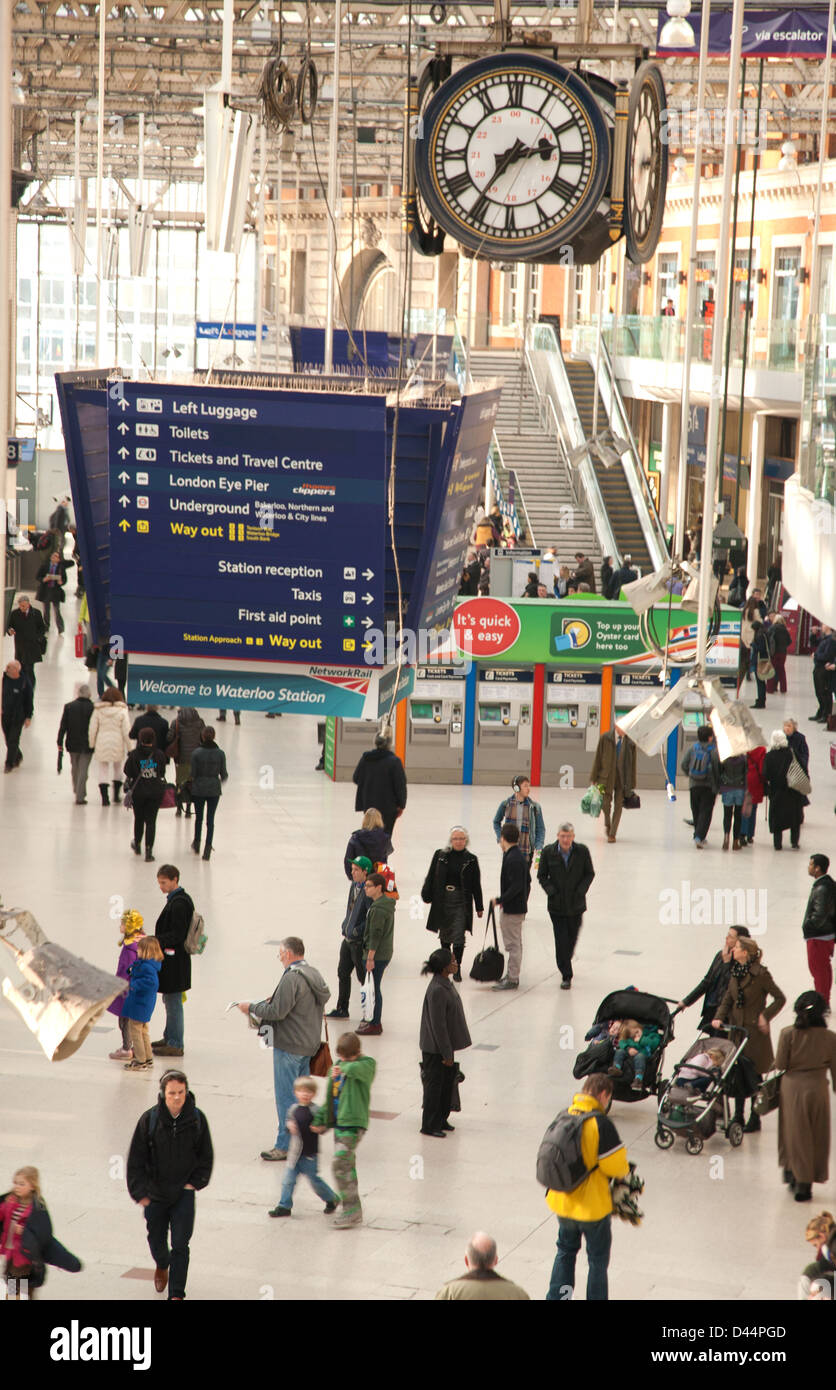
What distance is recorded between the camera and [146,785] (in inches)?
647

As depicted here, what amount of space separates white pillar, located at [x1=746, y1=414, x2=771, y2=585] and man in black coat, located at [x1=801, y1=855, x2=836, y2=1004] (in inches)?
956

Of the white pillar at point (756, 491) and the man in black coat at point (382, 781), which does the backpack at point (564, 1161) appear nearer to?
the man in black coat at point (382, 781)

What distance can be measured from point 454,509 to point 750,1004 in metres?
3.55

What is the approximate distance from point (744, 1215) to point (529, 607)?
38.1 ft

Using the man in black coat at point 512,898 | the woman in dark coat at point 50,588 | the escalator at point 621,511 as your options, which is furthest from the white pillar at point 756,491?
the man in black coat at point 512,898

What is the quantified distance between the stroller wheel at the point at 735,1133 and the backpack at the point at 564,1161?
275 cm

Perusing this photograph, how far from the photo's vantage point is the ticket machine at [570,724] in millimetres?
20625

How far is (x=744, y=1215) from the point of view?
956 centimetres

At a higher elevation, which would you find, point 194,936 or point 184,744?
point 194,936

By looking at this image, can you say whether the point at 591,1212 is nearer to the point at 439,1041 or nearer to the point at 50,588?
the point at 439,1041

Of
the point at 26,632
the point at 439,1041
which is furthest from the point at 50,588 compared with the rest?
the point at 439,1041

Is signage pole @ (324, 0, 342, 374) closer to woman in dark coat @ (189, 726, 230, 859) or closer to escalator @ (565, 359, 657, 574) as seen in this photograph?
woman in dark coat @ (189, 726, 230, 859)

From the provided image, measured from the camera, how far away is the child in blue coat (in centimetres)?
1106

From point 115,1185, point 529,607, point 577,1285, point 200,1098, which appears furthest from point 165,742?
point 577,1285
